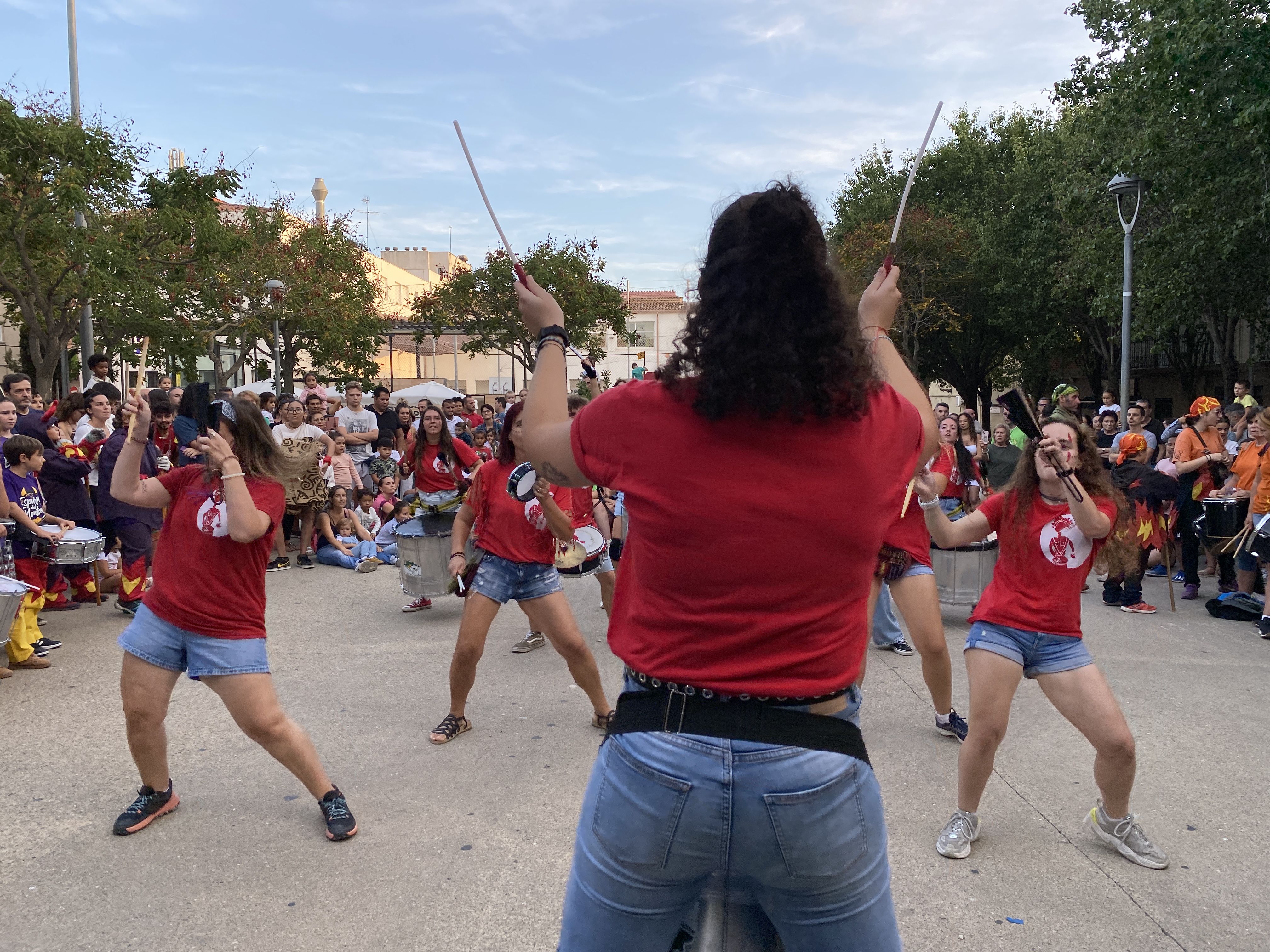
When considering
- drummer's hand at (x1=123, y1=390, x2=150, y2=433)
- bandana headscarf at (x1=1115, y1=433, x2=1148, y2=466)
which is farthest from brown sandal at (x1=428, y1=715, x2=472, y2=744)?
bandana headscarf at (x1=1115, y1=433, x2=1148, y2=466)

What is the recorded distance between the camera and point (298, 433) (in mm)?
11234

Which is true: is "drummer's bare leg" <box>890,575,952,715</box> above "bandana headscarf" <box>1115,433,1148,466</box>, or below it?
below

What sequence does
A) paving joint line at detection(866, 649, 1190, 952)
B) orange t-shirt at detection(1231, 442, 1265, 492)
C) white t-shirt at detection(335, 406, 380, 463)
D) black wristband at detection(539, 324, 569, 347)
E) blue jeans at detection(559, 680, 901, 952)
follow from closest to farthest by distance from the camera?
blue jeans at detection(559, 680, 901, 952)
black wristband at detection(539, 324, 569, 347)
paving joint line at detection(866, 649, 1190, 952)
orange t-shirt at detection(1231, 442, 1265, 492)
white t-shirt at detection(335, 406, 380, 463)

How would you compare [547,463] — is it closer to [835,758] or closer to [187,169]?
[835,758]

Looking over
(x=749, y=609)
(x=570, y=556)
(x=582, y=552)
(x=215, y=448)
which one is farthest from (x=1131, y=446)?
(x=749, y=609)

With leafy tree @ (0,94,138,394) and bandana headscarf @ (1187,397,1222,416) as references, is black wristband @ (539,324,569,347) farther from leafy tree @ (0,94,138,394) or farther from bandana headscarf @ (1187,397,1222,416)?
leafy tree @ (0,94,138,394)

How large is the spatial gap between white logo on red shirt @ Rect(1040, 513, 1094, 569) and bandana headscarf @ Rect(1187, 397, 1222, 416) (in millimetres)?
7432

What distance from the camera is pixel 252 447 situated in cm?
397

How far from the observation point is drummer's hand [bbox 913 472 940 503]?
12.6ft

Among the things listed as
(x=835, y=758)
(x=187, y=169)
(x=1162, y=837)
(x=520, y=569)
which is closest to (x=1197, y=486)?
(x=1162, y=837)

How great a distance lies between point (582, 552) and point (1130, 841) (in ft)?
10.7

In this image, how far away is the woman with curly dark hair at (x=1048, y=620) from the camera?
12.2ft

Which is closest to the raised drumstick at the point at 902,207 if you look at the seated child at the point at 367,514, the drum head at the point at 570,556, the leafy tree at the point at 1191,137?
the drum head at the point at 570,556

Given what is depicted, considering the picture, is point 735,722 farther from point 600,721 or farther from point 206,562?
point 600,721
